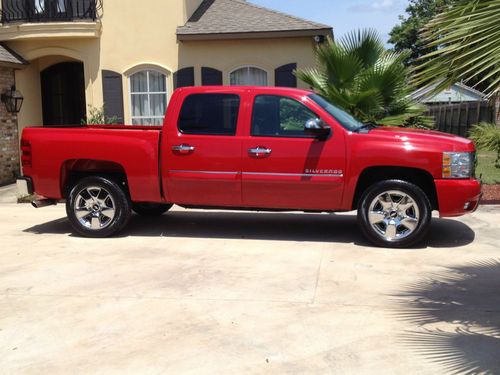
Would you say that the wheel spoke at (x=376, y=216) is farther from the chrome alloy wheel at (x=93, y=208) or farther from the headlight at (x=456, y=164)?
the chrome alloy wheel at (x=93, y=208)

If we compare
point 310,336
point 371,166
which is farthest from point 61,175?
point 310,336

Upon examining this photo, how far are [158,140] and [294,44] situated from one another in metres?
6.91

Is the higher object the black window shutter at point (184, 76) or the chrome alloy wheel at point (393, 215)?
the black window shutter at point (184, 76)

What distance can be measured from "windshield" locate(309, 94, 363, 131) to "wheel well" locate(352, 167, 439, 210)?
1.97ft

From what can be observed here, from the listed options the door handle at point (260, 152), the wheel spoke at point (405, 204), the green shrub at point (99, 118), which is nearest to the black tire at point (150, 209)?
the door handle at point (260, 152)

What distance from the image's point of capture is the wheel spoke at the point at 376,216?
697 cm

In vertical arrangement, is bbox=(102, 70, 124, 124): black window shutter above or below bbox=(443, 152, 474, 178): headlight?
above

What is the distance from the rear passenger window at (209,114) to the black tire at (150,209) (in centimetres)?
194

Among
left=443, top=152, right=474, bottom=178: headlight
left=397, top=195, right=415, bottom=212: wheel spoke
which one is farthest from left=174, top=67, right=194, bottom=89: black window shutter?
left=443, top=152, right=474, bottom=178: headlight

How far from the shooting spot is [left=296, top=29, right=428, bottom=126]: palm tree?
10.9 metres

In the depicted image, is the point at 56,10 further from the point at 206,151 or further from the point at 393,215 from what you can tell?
the point at 393,215

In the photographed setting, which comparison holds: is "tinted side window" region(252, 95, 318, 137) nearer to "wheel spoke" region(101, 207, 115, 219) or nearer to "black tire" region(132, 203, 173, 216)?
"wheel spoke" region(101, 207, 115, 219)

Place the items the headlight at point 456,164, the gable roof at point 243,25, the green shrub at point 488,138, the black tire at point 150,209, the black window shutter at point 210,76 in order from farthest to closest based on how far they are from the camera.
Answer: the black window shutter at point 210,76
the gable roof at point 243,25
the green shrub at point 488,138
the black tire at point 150,209
the headlight at point 456,164

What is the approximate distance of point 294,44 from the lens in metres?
13.4
